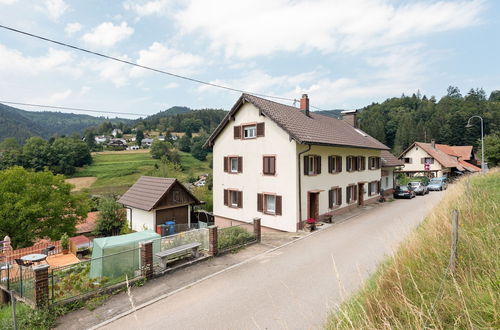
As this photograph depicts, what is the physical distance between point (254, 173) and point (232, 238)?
6.88 m

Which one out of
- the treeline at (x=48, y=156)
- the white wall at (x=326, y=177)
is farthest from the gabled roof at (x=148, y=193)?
the treeline at (x=48, y=156)

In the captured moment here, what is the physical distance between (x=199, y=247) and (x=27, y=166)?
8006cm

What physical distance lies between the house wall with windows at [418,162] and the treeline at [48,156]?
263ft

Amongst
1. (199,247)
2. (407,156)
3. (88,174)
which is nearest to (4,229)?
(199,247)

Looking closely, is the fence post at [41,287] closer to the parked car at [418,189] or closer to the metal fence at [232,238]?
the metal fence at [232,238]

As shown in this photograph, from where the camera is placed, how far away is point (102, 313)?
25.3ft

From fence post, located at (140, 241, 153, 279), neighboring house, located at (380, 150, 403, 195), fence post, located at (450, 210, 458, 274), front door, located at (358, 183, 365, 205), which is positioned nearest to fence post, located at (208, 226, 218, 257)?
fence post, located at (140, 241, 153, 279)

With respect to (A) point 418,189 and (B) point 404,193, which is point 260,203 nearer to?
(B) point 404,193

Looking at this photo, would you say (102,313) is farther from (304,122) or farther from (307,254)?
(304,122)

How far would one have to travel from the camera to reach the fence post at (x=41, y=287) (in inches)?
294

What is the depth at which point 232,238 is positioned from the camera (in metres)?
13.4

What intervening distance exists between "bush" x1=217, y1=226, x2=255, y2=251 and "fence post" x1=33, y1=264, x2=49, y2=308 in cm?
663

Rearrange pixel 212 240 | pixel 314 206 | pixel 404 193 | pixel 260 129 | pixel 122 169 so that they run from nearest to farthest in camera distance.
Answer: pixel 212 240 < pixel 314 206 < pixel 260 129 < pixel 404 193 < pixel 122 169

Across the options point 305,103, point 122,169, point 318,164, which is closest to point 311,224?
point 318,164
